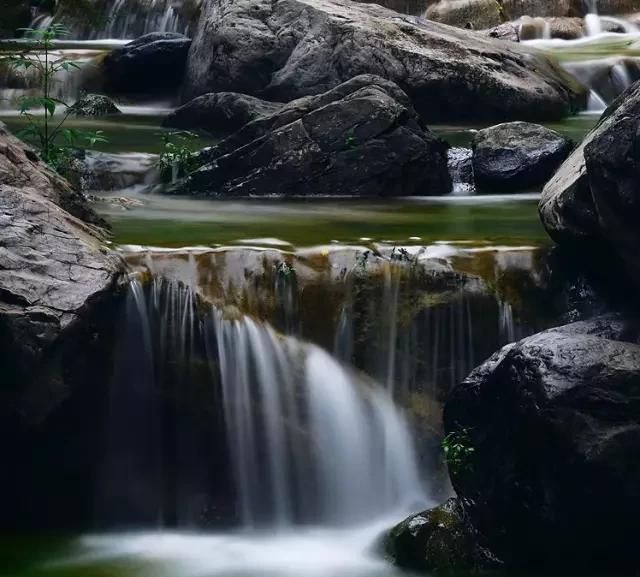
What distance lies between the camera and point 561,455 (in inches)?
179

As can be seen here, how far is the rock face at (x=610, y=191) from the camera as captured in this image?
15.3ft

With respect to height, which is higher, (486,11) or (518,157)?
(486,11)

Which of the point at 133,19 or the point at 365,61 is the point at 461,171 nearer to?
the point at 365,61

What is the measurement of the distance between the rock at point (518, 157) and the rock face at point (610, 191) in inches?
135

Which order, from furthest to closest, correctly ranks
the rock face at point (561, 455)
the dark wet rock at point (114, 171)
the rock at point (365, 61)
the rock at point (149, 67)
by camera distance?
the rock at point (149, 67) < the rock at point (365, 61) < the dark wet rock at point (114, 171) < the rock face at point (561, 455)

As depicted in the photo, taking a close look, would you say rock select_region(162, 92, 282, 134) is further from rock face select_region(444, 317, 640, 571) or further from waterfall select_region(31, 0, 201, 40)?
rock face select_region(444, 317, 640, 571)

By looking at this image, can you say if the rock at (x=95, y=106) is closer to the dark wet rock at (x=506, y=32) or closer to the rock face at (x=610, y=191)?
the dark wet rock at (x=506, y=32)

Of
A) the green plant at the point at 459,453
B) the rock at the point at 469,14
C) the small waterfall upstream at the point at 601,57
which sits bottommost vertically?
the green plant at the point at 459,453

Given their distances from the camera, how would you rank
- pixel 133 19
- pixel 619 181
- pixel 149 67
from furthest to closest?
1. pixel 133 19
2. pixel 149 67
3. pixel 619 181

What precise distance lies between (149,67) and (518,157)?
18.9 feet

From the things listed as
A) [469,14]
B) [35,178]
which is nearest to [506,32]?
[469,14]

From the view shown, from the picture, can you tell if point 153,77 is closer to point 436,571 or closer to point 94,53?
point 94,53

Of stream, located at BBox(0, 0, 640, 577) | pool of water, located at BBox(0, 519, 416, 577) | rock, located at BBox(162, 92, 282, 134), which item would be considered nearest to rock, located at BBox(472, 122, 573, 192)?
rock, located at BBox(162, 92, 282, 134)

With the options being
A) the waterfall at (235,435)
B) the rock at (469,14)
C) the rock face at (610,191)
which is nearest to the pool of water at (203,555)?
the waterfall at (235,435)
